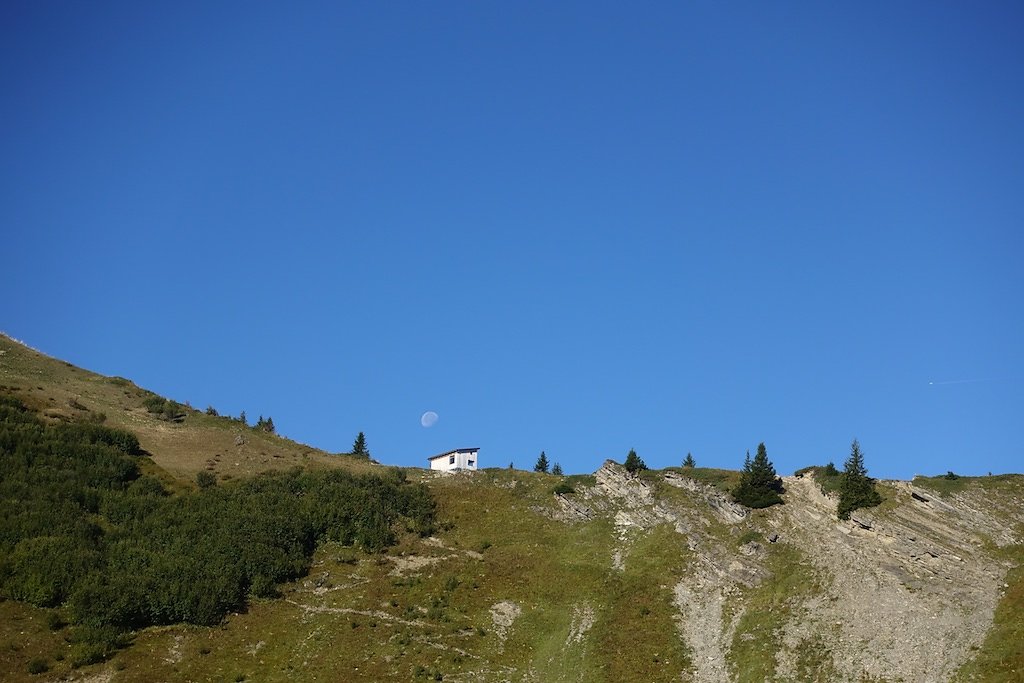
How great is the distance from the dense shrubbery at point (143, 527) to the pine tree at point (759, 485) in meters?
30.6

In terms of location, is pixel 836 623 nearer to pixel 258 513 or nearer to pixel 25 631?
pixel 258 513

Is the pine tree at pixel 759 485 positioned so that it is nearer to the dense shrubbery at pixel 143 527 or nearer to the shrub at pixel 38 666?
the dense shrubbery at pixel 143 527

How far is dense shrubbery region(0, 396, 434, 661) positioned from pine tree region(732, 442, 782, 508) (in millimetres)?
30620

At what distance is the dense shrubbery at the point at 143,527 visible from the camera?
65938 mm

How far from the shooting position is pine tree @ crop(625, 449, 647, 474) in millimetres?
94250

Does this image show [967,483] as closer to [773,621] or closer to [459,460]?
[773,621]

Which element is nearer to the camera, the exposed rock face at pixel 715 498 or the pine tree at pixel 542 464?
the exposed rock face at pixel 715 498

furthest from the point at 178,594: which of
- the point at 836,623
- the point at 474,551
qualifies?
the point at 836,623

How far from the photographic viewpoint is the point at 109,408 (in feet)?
365

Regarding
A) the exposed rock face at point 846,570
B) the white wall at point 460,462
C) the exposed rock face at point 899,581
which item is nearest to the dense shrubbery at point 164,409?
the white wall at point 460,462

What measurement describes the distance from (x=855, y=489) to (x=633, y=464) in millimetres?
22877

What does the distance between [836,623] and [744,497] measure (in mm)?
20761

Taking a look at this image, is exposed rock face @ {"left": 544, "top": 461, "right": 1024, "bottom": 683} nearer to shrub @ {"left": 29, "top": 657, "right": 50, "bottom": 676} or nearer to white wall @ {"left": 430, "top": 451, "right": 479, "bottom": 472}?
white wall @ {"left": 430, "top": 451, "right": 479, "bottom": 472}

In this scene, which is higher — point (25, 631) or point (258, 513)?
point (258, 513)
